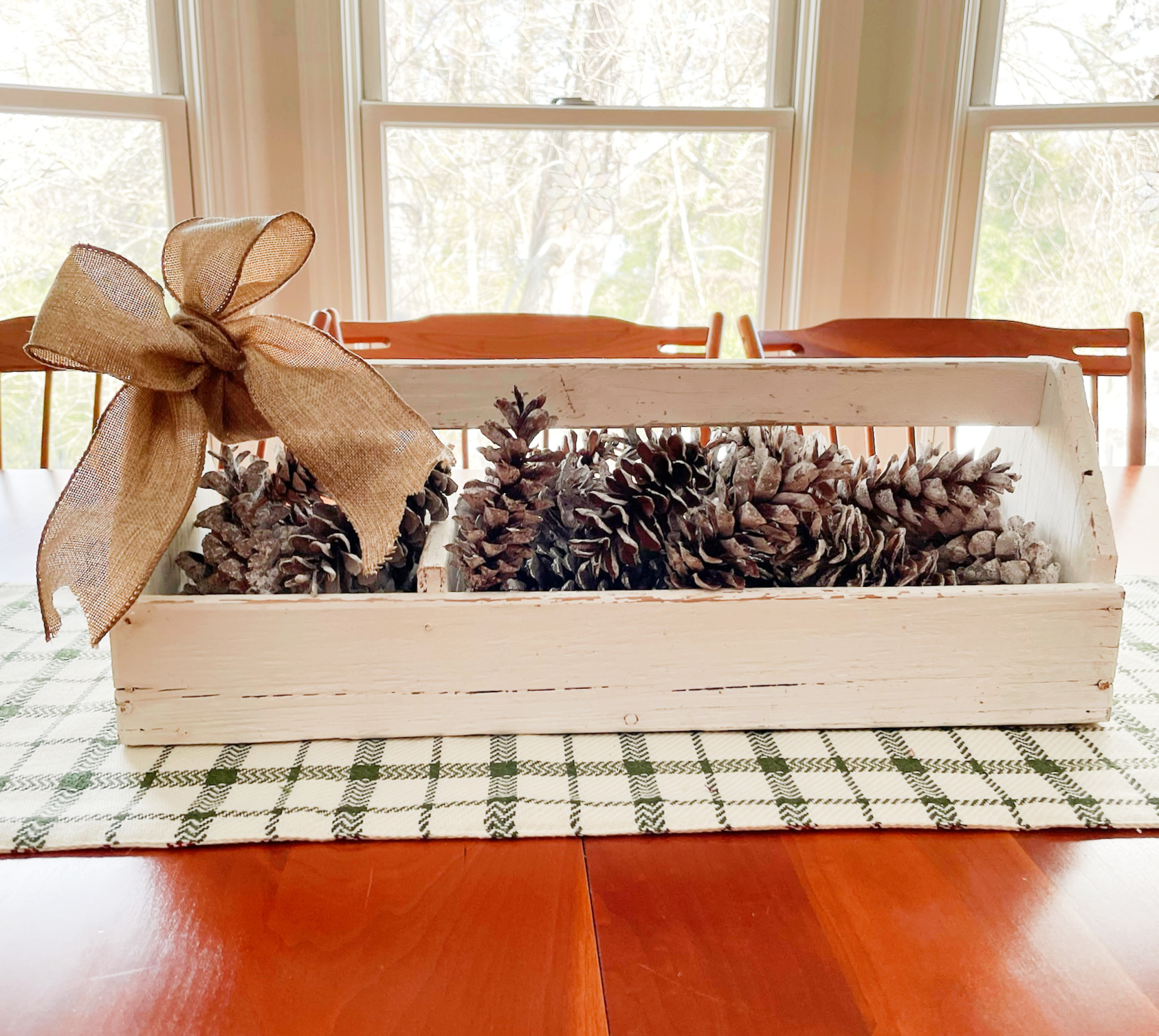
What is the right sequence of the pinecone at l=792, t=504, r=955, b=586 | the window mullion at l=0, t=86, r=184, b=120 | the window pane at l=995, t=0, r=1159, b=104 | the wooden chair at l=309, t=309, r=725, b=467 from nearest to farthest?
the pinecone at l=792, t=504, r=955, b=586 → the wooden chair at l=309, t=309, r=725, b=467 → the window mullion at l=0, t=86, r=184, b=120 → the window pane at l=995, t=0, r=1159, b=104

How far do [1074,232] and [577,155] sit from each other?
1.24m

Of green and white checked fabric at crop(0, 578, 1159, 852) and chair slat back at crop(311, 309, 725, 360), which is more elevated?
chair slat back at crop(311, 309, 725, 360)

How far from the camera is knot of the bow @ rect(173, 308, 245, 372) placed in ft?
1.67

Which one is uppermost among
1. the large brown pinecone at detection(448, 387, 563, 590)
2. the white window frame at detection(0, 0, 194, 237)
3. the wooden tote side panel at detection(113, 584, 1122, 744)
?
the white window frame at detection(0, 0, 194, 237)

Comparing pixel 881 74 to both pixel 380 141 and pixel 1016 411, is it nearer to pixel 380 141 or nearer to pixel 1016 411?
pixel 380 141

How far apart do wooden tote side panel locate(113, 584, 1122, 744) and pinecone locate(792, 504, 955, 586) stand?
0.11ft

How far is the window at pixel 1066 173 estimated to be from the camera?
2.08 metres

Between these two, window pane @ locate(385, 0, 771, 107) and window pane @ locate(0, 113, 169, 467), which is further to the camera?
window pane @ locate(385, 0, 771, 107)

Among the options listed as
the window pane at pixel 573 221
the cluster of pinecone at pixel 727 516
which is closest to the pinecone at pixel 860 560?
the cluster of pinecone at pixel 727 516

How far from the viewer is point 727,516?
525 millimetres

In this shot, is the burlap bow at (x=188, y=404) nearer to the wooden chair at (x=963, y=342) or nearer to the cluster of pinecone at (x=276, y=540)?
the cluster of pinecone at (x=276, y=540)

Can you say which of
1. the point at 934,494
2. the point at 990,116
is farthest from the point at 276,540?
the point at 990,116

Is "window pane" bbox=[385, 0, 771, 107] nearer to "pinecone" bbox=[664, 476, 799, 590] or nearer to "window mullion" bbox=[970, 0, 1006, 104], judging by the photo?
"window mullion" bbox=[970, 0, 1006, 104]

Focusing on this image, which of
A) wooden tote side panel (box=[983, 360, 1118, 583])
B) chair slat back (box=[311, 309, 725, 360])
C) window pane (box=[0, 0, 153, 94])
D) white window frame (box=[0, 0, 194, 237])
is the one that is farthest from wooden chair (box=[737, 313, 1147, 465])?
window pane (box=[0, 0, 153, 94])
